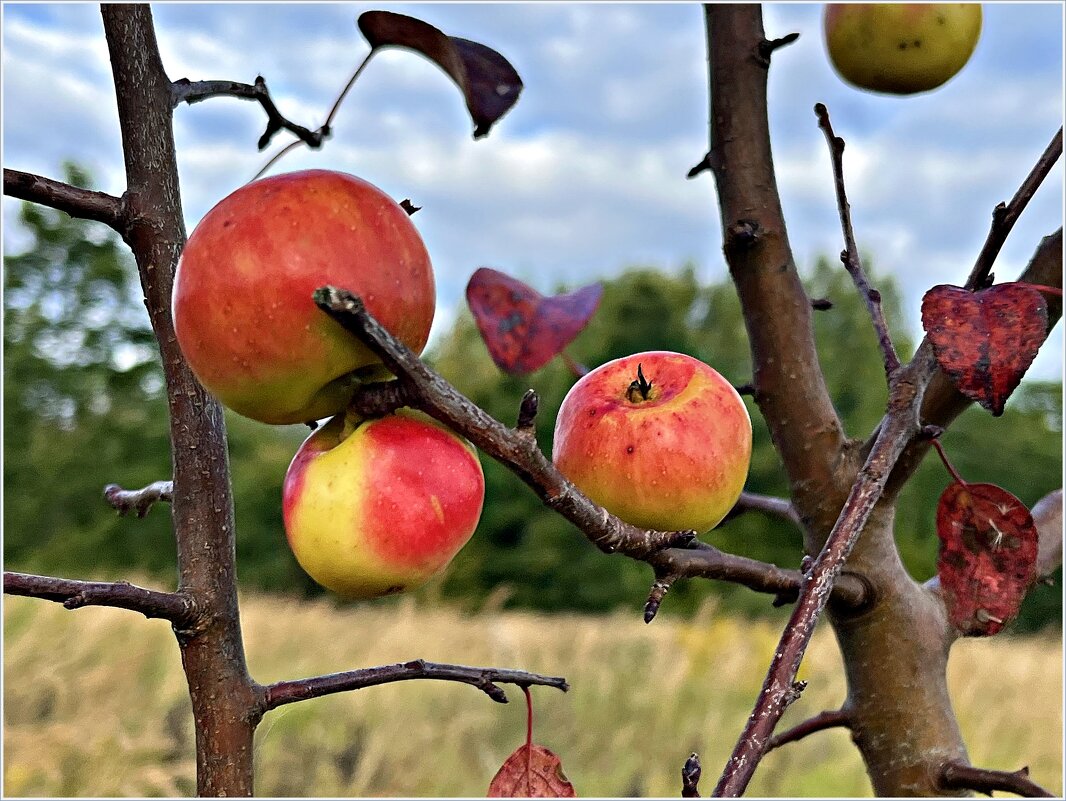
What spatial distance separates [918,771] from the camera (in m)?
0.60

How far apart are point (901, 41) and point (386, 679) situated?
0.53 meters

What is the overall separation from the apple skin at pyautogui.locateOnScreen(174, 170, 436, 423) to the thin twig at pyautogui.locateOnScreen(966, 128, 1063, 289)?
0.31m

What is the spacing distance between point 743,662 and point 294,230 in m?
3.42

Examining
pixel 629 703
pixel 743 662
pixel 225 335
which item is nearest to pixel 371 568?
pixel 225 335

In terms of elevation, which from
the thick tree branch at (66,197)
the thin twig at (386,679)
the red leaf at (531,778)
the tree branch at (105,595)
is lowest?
the red leaf at (531,778)

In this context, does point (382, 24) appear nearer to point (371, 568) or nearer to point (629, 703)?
point (371, 568)

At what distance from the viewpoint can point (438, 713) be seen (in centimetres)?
310

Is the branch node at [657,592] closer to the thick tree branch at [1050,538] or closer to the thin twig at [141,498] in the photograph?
the thin twig at [141,498]

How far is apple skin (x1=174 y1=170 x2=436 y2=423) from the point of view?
1.11ft

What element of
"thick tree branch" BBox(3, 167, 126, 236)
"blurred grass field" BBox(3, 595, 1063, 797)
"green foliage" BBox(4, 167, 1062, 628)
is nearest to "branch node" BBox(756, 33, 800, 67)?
"thick tree branch" BBox(3, 167, 126, 236)

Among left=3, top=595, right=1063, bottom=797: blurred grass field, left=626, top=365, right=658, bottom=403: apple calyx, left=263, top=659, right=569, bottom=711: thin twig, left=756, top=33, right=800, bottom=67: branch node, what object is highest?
left=756, top=33, right=800, bottom=67: branch node

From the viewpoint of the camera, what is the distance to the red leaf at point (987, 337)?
36 cm

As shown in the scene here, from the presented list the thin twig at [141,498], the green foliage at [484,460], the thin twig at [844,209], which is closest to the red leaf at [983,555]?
the thin twig at [844,209]

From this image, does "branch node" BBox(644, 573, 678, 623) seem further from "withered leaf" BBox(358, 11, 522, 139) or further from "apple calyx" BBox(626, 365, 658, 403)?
"withered leaf" BBox(358, 11, 522, 139)
